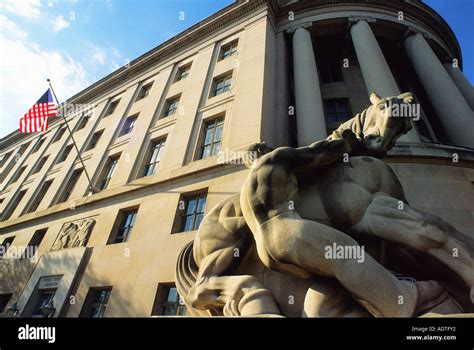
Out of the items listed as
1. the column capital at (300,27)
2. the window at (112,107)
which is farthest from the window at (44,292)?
the column capital at (300,27)

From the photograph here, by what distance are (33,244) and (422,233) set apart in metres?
18.9

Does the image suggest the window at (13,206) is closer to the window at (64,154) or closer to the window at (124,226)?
the window at (64,154)

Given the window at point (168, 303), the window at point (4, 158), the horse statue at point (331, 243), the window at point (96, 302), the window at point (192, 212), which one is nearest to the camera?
the horse statue at point (331, 243)

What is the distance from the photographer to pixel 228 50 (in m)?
19.0

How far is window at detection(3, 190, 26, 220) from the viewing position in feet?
68.3

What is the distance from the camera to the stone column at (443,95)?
1259cm

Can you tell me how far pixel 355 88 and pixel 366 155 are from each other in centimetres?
1433

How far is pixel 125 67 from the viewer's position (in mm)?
24453

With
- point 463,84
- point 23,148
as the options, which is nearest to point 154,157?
point 463,84

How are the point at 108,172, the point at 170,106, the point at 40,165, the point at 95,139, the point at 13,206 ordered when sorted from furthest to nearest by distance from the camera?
1. the point at 40,165
2. the point at 13,206
3. the point at 95,139
4. the point at 170,106
5. the point at 108,172

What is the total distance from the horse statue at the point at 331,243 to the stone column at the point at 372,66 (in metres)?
7.62

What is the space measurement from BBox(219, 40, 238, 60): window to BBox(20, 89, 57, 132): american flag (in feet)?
36.5

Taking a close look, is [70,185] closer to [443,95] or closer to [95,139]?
[95,139]

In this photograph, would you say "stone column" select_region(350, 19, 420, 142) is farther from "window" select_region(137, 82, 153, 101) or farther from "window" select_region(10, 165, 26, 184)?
"window" select_region(10, 165, 26, 184)
